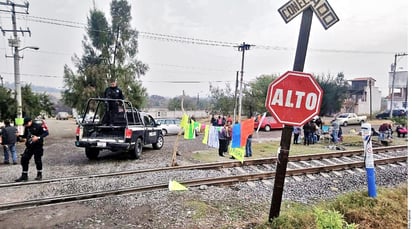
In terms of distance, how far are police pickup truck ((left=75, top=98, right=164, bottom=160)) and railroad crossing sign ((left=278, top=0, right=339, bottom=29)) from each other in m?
7.56

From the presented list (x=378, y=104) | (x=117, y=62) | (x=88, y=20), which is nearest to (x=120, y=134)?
(x=117, y=62)

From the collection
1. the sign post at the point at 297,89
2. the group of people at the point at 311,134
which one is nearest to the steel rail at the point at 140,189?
the sign post at the point at 297,89

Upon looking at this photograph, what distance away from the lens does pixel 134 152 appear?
424 inches

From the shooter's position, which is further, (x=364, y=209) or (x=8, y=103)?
(x=8, y=103)

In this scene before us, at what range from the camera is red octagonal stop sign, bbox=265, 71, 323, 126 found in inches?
144

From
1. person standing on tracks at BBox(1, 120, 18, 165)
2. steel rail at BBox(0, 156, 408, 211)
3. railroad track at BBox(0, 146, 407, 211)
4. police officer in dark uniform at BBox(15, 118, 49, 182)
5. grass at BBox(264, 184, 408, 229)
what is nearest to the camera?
grass at BBox(264, 184, 408, 229)

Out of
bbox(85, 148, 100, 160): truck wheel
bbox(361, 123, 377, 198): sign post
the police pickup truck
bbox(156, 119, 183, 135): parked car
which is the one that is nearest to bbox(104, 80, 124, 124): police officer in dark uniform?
the police pickup truck

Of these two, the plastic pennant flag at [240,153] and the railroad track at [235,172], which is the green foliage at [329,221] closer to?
the railroad track at [235,172]

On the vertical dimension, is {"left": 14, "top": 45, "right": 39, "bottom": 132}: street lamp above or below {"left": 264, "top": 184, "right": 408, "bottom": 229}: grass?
above

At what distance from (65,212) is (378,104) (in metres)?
64.6

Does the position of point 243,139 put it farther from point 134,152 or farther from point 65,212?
point 65,212

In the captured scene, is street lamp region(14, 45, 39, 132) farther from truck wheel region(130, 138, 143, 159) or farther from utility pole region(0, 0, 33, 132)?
truck wheel region(130, 138, 143, 159)

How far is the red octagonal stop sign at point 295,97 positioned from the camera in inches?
144

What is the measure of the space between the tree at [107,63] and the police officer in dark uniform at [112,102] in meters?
11.9
